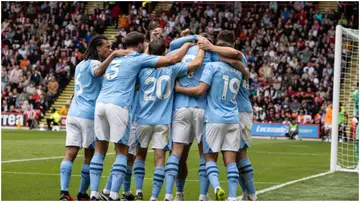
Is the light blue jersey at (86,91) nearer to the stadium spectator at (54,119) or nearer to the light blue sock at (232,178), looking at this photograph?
the light blue sock at (232,178)

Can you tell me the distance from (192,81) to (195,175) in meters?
5.34

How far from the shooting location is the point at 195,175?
15.1 metres

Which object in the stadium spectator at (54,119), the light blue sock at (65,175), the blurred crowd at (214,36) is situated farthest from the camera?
the blurred crowd at (214,36)

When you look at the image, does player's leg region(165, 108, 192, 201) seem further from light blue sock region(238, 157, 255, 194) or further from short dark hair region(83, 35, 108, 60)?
short dark hair region(83, 35, 108, 60)

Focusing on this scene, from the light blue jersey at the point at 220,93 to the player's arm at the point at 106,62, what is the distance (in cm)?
110

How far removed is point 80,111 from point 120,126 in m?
0.89

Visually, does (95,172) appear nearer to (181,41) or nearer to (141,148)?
(141,148)

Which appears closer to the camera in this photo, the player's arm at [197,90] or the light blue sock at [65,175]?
the player's arm at [197,90]

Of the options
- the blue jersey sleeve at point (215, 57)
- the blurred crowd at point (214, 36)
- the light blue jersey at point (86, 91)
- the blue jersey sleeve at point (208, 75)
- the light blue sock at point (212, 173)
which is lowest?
the blurred crowd at point (214, 36)

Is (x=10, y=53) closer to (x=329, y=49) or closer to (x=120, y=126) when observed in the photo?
(x=329, y=49)

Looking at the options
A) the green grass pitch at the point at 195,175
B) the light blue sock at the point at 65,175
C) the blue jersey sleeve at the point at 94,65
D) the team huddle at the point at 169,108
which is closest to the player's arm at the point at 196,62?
the team huddle at the point at 169,108

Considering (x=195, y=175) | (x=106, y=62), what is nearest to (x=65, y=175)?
(x=106, y=62)

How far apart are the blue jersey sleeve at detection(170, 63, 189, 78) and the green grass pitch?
2.12m

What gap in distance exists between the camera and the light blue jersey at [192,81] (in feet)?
32.9
